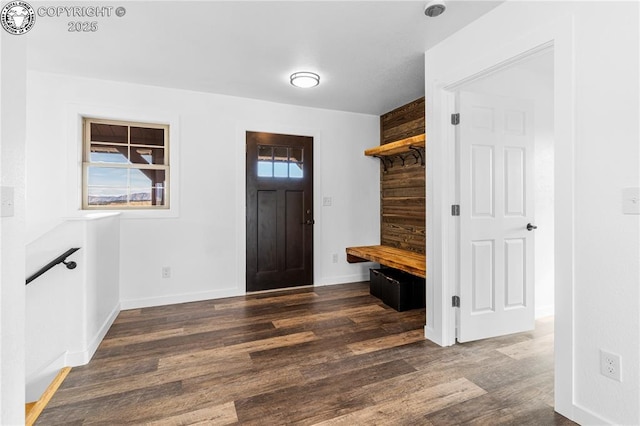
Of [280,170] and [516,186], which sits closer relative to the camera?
[516,186]

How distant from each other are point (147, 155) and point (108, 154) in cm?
37

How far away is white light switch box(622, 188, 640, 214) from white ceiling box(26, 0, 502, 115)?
1.41 metres

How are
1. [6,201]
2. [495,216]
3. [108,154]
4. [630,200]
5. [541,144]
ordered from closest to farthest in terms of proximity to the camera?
1. [6,201]
2. [630,200]
3. [495,216]
4. [541,144]
5. [108,154]

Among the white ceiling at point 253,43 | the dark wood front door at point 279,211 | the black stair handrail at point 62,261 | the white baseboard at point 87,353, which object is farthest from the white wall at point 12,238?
the dark wood front door at point 279,211

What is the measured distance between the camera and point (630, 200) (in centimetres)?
146

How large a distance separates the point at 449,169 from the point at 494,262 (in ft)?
2.91

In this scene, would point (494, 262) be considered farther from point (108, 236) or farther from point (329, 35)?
point (108, 236)

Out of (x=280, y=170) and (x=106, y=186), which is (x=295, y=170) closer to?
(x=280, y=170)

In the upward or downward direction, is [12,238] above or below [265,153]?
below

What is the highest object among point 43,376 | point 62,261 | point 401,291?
point 62,261

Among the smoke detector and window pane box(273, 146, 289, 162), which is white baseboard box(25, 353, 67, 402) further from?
the smoke detector

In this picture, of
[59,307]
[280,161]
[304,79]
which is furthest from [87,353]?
[304,79]

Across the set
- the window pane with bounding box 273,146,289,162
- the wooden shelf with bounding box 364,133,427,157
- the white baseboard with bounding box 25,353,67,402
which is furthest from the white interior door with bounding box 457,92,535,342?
the white baseboard with bounding box 25,353,67,402

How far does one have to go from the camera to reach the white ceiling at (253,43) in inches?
84.0
